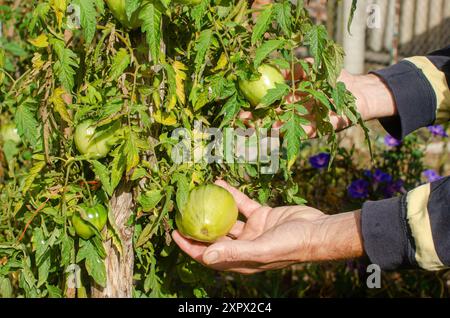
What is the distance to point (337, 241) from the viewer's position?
1.50 meters

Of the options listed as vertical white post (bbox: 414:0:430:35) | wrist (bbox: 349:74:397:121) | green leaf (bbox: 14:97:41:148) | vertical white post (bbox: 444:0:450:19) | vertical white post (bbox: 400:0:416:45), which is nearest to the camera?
green leaf (bbox: 14:97:41:148)

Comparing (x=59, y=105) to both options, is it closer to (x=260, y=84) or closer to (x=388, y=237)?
(x=260, y=84)

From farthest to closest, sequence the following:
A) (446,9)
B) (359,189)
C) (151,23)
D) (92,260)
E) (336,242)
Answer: (446,9), (359,189), (336,242), (92,260), (151,23)

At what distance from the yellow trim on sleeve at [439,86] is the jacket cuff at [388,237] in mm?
569

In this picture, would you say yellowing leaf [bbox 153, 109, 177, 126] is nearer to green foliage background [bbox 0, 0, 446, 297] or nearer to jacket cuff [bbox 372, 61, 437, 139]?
green foliage background [bbox 0, 0, 446, 297]

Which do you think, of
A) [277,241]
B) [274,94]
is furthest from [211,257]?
[274,94]

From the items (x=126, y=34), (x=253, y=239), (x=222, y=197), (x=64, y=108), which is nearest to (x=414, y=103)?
(x=253, y=239)

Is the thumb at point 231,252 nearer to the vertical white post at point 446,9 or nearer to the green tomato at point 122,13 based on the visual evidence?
the green tomato at point 122,13

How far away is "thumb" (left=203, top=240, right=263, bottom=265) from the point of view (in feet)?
4.57

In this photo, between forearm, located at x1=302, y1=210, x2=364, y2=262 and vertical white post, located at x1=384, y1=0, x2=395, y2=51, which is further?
vertical white post, located at x1=384, y1=0, x2=395, y2=51

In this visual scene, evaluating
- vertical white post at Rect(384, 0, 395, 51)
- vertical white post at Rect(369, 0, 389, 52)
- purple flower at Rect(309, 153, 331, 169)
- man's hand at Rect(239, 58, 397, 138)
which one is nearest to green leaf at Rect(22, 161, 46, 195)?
man's hand at Rect(239, 58, 397, 138)

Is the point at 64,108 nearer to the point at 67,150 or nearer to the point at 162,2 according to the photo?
the point at 67,150

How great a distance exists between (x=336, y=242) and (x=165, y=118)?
1.64 feet

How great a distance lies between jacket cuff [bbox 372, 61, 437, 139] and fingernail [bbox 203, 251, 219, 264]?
0.80 meters
